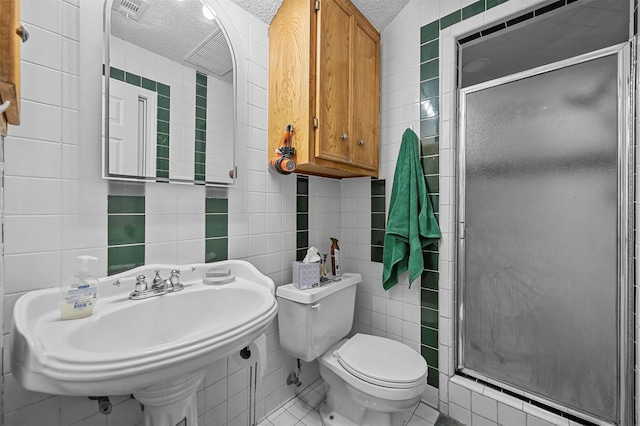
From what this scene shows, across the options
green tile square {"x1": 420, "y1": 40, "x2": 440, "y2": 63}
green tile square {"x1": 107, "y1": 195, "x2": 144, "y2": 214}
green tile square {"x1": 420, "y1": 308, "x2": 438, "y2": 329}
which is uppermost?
green tile square {"x1": 420, "y1": 40, "x2": 440, "y2": 63}

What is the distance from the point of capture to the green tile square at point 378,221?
172 cm

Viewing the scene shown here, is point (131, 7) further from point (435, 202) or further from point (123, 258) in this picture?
point (435, 202)

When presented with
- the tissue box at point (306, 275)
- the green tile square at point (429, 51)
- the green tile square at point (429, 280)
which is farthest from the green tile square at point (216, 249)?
the green tile square at point (429, 51)

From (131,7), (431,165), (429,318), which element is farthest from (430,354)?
(131,7)

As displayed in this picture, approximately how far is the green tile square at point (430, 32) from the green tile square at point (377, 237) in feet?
3.71

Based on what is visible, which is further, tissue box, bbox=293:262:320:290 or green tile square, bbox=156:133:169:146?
tissue box, bbox=293:262:320:290

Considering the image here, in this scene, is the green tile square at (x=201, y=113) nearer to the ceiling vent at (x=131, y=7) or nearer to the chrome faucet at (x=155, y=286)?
the ceiling vent at (x=131, y=7)

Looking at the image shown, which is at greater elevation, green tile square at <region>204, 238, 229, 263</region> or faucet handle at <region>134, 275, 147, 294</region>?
green tile square at <region>204, 238, 229, 263</region>

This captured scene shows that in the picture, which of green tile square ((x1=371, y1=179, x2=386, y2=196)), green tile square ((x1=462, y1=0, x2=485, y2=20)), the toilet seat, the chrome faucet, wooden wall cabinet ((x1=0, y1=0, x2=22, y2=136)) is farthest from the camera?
green tile square ((x1=371, y1=179, x2=386, y2=196))

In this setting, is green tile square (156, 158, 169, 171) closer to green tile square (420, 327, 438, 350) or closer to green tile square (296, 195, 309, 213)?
green tile square (296, 195, 309, 213)

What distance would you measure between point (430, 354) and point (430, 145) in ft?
3.82

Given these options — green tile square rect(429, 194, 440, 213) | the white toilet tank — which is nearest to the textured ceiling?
green tile square rect(429, 194, 440, 213)

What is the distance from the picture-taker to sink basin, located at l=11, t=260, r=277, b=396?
21.8 inches

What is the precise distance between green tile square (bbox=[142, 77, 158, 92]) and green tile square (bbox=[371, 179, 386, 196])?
4.06ft
